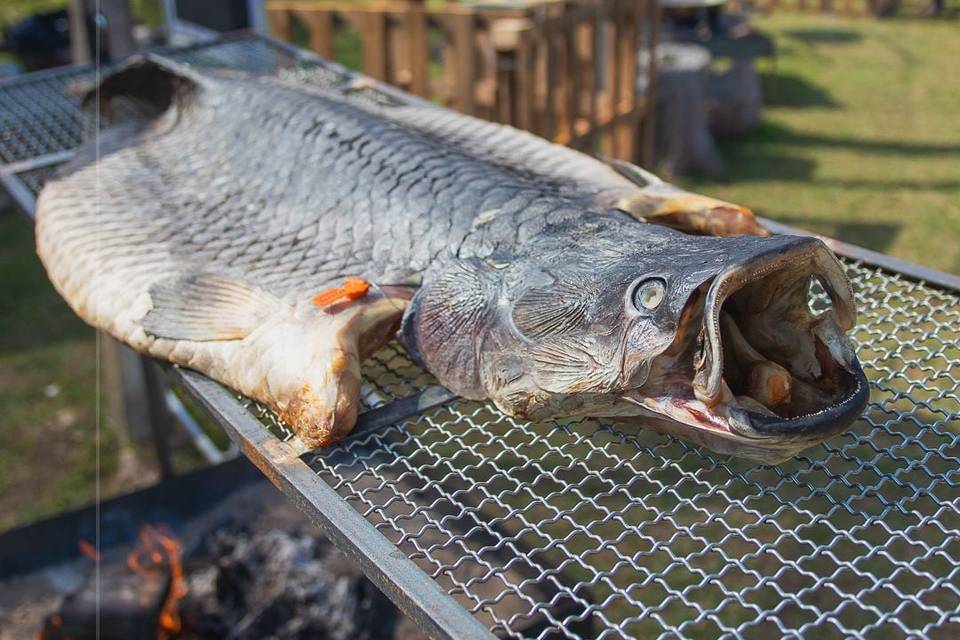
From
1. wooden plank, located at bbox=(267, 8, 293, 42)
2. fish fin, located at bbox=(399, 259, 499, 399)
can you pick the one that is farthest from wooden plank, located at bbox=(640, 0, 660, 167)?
fish fin, located at bbox=(399, 259, 499, 399)

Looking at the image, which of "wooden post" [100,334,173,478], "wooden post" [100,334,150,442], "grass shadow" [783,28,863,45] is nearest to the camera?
"wooden post" [100,334,173,478]

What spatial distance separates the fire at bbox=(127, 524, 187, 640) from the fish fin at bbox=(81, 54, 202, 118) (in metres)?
1.70

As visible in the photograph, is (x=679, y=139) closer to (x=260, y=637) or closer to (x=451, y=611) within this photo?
(x=260, y=637)

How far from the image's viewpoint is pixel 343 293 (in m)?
2.27

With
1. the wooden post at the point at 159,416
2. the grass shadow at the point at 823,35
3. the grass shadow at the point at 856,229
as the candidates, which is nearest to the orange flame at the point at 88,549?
the wooden post at the point at 159,416

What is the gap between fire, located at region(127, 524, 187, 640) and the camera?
361cm

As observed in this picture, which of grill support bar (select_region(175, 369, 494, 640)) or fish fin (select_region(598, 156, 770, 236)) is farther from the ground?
fish fin (select_region(598, 156, 770, 236))

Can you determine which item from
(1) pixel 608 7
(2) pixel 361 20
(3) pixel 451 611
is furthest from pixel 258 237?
(1) pixel 608 7

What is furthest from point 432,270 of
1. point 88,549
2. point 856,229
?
point 856,229

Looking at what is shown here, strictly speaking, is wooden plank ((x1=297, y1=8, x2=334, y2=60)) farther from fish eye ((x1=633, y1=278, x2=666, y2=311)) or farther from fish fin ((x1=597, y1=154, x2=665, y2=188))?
fish eye ((x1=633, y1=278, x2=666, y2=311))

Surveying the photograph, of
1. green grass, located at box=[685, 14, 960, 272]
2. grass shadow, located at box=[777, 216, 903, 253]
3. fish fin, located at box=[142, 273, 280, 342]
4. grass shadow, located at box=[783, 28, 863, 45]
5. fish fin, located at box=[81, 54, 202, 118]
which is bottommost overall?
grass shadow, located at box=[777, 216, 903, 253]

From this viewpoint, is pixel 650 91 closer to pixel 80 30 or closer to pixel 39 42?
pixel 80 30

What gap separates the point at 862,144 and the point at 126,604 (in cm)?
787

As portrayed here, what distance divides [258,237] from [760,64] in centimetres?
1049
